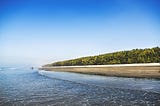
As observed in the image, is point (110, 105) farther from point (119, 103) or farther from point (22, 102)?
point (22, 102)

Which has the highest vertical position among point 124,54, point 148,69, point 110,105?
point 124,54

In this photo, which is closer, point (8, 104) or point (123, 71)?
point (8, 104)

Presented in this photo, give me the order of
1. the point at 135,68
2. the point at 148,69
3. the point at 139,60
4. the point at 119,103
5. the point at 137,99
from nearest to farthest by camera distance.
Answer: the point at 119,103 < the point at 137,99 < the point at 148,69 < the point at 135,68 < the point at 139,60

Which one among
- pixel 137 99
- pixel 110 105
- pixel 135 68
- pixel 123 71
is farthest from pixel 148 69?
pixel 110 105

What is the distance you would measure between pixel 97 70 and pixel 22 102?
791 inches

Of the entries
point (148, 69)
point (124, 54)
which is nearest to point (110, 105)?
point (148, 69)

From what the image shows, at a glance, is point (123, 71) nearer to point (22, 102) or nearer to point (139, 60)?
point (139, 60)

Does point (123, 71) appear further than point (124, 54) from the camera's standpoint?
No

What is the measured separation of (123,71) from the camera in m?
23.2

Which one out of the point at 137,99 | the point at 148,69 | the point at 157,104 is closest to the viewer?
the point at 157,104

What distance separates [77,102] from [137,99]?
2693 mm

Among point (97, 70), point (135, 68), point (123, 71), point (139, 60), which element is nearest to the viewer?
point (135, 68)

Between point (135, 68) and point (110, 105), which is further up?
point (135, 68)

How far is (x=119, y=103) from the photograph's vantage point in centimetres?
828
